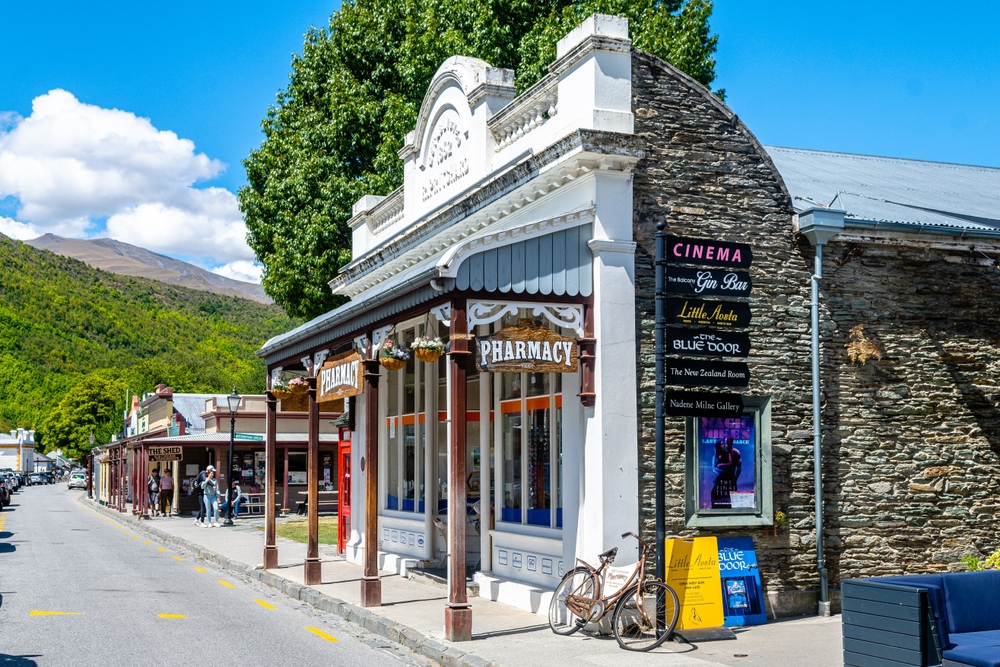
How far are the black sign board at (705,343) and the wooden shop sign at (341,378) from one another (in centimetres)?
463

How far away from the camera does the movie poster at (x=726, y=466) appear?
38.4 ft

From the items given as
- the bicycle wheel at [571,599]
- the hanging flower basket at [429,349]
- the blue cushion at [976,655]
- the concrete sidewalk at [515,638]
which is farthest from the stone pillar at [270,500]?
the blue cushion at [976,655]

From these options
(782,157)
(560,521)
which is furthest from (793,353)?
(782,157)

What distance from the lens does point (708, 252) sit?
11.1 m

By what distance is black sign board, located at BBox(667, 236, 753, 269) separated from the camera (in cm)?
1090

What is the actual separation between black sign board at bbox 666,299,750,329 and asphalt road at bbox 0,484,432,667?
14.3 ft

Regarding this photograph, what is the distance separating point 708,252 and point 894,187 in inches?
249

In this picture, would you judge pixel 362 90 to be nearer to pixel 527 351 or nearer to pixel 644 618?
pixel 527 351

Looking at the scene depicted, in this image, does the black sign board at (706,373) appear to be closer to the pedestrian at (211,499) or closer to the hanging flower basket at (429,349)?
the hanging flower basket at (429,349)

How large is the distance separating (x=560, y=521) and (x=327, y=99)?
769 inches

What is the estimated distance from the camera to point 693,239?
432 inches

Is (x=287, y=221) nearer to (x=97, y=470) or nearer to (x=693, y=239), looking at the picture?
(x=693, y=239)

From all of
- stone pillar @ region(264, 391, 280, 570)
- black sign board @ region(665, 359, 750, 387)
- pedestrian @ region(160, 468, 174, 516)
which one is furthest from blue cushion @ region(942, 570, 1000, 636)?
pedestrian @ region(160, 468, 174, 516)

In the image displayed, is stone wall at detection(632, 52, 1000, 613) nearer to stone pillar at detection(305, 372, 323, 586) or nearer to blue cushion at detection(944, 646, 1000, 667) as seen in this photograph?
blue cushion at detection(944, 646, 1000, 667)
